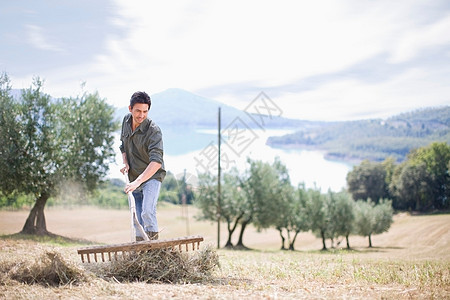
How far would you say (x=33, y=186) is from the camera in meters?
17.3

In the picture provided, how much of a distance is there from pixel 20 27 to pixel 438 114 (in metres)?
18.7

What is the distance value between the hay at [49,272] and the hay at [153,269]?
1.27 ft

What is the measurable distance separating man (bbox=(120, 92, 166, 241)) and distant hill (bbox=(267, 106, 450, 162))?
17.0m

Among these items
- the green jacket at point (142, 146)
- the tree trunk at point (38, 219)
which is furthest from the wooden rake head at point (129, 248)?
the tree trunk at point (38, 219)

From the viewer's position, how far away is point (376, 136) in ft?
116

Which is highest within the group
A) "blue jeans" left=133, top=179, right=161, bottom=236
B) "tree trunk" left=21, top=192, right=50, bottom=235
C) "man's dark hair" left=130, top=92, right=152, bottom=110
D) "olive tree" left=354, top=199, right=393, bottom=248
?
"man's dark hair" left=130, top=92, right=152, bottom=110

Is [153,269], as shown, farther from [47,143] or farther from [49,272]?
[47,143]

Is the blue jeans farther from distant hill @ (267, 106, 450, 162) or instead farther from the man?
distant hill @ (267, 106, 450, 162)

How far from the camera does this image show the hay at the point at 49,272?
5.10m

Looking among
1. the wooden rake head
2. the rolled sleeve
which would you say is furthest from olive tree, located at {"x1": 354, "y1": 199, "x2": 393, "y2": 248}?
the rolled sleeve

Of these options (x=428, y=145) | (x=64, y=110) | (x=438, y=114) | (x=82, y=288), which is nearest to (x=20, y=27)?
(x=64, y=110)

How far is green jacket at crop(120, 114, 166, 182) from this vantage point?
572cm

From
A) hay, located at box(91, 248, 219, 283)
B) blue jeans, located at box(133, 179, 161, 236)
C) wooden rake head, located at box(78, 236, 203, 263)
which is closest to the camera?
wooden rake head, located at box(78, 236, 203, 263)

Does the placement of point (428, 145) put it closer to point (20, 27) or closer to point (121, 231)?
point (121, 231)
